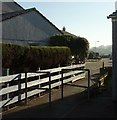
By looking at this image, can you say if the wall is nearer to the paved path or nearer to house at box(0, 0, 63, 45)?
house at box(0, 0, 63, 45)

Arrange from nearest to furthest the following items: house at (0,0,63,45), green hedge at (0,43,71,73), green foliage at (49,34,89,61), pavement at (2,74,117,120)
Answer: pavement at (2,74,117,120), green hedge at (0,43,71,73), house at (0,0,63,45), green foliage at (49,34,89,61)

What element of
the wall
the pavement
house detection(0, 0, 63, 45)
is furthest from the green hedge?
the wall

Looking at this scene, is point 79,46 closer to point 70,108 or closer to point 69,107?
point 69,107

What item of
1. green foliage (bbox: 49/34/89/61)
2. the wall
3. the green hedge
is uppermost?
the wall

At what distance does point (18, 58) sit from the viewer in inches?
521

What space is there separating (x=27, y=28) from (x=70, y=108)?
663 inches

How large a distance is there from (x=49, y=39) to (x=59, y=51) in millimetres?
10567

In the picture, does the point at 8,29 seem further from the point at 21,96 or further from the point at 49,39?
the point at 21,96

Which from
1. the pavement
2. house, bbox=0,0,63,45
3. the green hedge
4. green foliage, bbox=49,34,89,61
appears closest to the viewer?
the pavement

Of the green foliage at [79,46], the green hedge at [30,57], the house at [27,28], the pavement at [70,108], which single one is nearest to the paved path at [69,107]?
the pavement at [70,108]

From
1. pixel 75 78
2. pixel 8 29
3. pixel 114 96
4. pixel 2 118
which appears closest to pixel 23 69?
pixel 114 96

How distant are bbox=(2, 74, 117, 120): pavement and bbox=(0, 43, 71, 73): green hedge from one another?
4.91 ft

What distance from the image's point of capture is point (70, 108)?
11062mm

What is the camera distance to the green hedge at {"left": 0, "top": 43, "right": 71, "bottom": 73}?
481 inches
